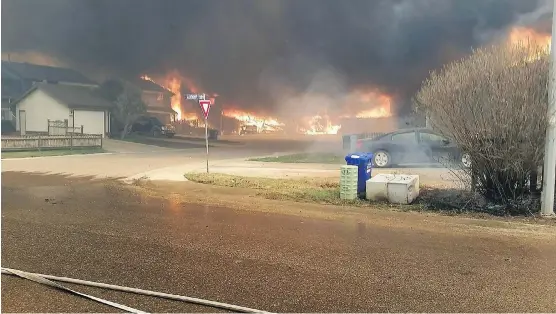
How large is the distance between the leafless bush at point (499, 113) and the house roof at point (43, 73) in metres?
39.4

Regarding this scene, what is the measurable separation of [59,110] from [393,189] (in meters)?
31.3

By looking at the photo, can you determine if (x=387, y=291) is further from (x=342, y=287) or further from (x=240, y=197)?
(x=240, y=197)

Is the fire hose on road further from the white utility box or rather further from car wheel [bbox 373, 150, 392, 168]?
car wheel [bbox 373, 150, 392, 168]

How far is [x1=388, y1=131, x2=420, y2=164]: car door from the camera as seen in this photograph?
14445 mm

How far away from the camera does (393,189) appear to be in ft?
26.3

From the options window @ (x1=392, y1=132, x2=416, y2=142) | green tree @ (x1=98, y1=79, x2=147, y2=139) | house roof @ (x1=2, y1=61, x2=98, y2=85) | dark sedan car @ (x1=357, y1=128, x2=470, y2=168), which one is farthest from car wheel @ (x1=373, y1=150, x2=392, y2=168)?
house roof @ (x1=2, y1=61, x2=98, y2=85)

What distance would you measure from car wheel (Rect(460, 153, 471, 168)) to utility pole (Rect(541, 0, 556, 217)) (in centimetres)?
116

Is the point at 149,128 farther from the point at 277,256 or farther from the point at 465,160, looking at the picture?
the point at 277,256

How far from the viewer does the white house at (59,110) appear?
33.3m

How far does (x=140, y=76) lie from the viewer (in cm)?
4603

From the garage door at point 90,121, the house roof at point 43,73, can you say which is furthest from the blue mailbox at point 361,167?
the house roof at point 43,73

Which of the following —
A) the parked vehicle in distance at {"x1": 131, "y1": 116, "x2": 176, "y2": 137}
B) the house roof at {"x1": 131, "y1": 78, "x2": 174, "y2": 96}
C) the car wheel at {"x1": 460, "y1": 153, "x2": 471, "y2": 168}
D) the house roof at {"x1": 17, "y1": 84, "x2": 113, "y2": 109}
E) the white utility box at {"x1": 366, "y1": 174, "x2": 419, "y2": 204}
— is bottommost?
→ the white utility box at {"x1": 366, "y1": 174, "x2": 419, "y2": 204}

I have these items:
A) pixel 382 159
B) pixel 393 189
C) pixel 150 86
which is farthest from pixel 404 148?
pixel 150 86

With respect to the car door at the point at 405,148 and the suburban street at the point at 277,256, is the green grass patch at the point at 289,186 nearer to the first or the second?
the suburban street at the point at 277,256
